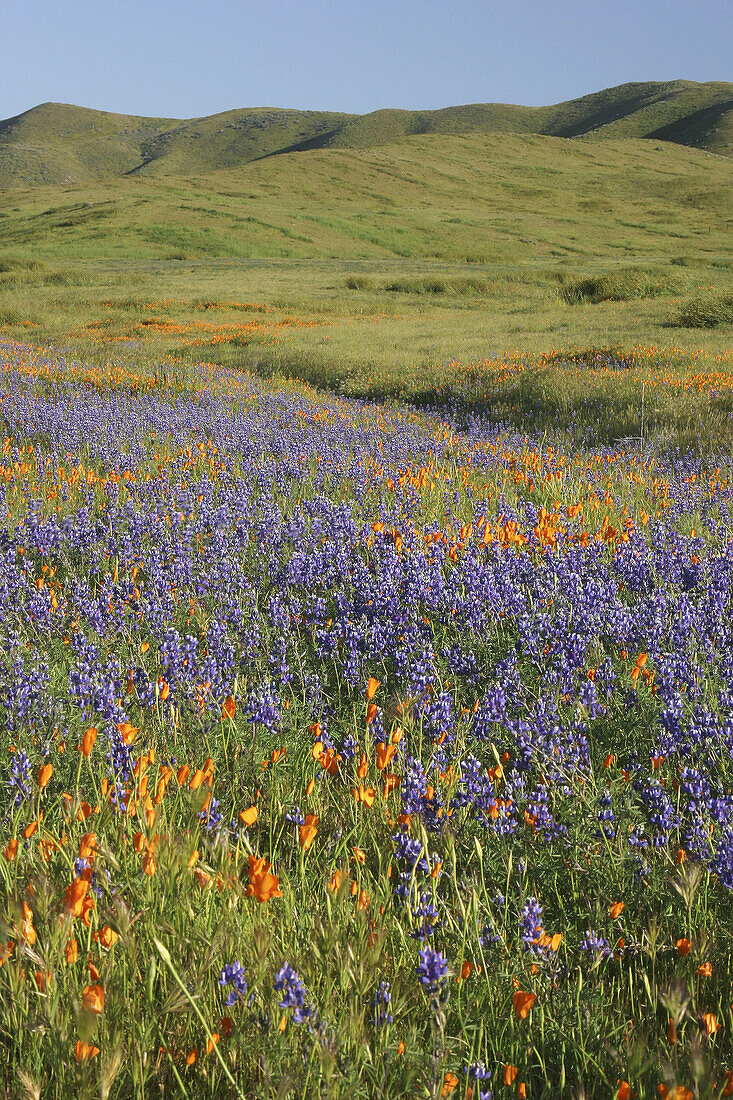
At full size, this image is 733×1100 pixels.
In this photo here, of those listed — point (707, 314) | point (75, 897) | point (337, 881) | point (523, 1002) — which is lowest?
point (523, 1002)

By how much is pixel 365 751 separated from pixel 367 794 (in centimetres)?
58

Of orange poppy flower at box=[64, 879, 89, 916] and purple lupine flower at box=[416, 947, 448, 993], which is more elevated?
orange poppy flower at box=[64, 879, 89, 916]

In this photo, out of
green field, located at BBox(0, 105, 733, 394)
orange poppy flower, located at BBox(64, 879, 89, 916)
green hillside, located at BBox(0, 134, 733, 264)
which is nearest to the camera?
orange poppy flower, located at BBox(64, 879, 89, 916)

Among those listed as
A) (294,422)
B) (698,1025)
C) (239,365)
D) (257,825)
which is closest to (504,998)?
(698,1025)

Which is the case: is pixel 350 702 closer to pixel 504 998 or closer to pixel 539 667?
pixel 539 667

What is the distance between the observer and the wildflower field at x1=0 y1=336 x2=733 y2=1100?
1364 millimetres

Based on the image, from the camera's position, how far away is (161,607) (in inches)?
135

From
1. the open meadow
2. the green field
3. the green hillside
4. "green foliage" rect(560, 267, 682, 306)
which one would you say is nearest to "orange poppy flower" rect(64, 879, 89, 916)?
the open meadow

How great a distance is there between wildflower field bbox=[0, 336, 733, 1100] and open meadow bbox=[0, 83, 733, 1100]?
0.02 m

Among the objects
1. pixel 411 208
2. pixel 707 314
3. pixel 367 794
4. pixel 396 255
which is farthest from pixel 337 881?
pixel 411 208

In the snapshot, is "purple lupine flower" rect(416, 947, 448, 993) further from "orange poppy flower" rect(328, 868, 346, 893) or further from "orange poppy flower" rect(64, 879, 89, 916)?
"orange poppy flower" rect(64, 879, 89, 916)

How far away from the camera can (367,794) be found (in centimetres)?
176

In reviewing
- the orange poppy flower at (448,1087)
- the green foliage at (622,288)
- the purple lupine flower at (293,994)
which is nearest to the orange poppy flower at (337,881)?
the purple lupine flower at (293,994)

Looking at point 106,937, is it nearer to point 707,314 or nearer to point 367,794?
point 367,794
